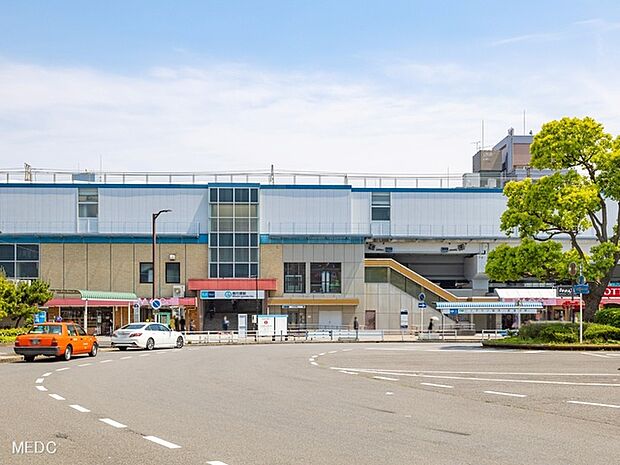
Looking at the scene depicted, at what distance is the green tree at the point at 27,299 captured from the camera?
48.8m

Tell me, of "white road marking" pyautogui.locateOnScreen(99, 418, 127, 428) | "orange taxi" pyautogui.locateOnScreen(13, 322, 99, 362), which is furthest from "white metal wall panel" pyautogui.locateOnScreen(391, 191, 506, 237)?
"white road marking" pyautogui.locateOnScreen(99, 418, 127, 428)

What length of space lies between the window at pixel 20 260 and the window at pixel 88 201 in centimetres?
504

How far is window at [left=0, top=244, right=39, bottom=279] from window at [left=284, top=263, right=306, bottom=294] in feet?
69.3

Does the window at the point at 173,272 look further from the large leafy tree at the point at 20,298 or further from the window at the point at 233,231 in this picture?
the large leafy tree at the point at 20,298

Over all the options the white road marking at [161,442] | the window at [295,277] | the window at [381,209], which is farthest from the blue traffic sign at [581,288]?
the window at [381,209]

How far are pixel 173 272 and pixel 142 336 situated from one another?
3381 centimetres

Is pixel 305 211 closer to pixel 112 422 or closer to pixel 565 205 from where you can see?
pixel 565 205

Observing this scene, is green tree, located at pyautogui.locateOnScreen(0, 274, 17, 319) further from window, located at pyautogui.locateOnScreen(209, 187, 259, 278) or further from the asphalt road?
window, located at pyautogui.locateOnScreen(209, 187, 259, 278)

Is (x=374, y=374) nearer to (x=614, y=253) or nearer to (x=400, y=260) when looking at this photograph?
(x=614, y=253)

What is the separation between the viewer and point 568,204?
37.9 m

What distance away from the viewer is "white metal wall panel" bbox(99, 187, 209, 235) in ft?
244

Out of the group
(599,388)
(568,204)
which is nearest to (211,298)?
(568,204)

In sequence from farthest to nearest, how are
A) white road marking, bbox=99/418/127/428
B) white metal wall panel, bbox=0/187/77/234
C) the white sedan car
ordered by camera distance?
white metal wall panel, bbox=0/187/77/234 < the white sedan car < white road marking, bbox=99/418/127/428

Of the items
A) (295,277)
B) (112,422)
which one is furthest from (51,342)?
(295,277)
